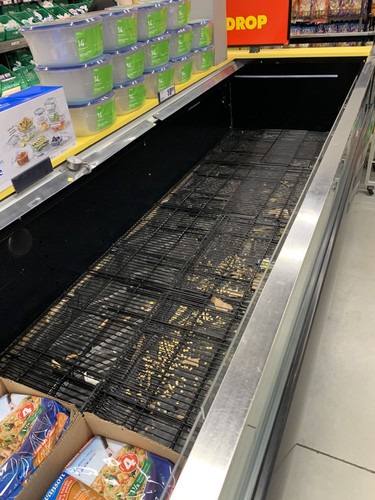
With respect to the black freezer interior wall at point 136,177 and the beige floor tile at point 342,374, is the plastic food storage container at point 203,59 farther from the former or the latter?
the beige floor tile at point 342,374

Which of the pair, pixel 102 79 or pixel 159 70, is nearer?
pixel 102 79

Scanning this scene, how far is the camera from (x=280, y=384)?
0.90 m

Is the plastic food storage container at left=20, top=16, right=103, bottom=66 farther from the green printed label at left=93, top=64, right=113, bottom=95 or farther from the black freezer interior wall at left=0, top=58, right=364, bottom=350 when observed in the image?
the black freezer interior wall at left=0, top=58, right=364, bottom=350

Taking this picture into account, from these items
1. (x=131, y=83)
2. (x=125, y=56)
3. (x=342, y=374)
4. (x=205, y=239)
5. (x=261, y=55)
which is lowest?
(x=342, y=374)

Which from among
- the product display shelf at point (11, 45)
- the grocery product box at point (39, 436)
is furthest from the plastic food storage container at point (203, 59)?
the product display shelf at point (11, 45)

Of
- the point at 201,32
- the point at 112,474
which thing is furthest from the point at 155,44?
the point at 112,474

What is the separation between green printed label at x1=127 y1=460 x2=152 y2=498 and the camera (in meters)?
0.99

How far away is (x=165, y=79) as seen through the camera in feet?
6.79

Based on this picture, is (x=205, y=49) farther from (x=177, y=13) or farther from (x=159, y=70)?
(x=159, y=70)

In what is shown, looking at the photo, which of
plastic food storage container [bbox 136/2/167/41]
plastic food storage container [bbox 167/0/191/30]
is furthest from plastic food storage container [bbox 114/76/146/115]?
plastic food storage container [bbox 167/0/191/30]

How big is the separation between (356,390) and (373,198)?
6.48ft

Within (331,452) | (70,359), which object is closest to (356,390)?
(331,452)

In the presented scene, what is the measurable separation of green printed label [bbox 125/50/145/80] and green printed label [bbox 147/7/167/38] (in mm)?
154

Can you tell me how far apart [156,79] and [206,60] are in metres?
0.68
